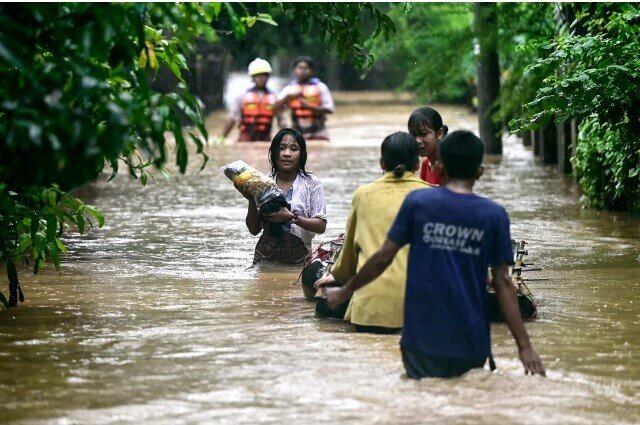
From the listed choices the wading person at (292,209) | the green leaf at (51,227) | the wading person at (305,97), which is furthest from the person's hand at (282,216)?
the wading person at (305,97)

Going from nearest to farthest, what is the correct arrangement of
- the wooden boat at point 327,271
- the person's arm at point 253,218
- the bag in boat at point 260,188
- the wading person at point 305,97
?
1. the wooden boat at point 327,271
2. the bag in boat at point 260,188
3. the person's arm at point 253,218
4. the wading person at point 305,97

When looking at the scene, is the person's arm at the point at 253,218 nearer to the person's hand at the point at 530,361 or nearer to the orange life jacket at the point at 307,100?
the person's hand at the point at 530,361

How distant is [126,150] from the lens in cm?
905

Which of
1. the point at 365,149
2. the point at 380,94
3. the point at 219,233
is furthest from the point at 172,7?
the point at 380,94

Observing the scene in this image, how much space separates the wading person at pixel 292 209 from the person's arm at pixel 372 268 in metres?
3.32

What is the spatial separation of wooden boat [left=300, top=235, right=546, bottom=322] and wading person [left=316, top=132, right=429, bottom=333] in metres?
0.67

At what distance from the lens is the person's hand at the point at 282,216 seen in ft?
33.6

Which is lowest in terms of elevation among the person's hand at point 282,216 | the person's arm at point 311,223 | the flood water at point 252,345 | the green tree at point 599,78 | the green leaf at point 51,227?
the flood water at point 252,345

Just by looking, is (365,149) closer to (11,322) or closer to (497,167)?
(497,167)

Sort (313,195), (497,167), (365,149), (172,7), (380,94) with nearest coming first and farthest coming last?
1. (172,7)
2. (313,195)
3. (497,167)
4. (365,149)
5. (380,94)

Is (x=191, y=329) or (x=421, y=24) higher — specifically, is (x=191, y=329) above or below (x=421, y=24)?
below

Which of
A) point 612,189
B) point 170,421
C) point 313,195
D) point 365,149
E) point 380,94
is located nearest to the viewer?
point 170,421

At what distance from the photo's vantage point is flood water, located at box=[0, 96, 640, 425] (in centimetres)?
652

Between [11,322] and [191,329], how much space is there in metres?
1.28
